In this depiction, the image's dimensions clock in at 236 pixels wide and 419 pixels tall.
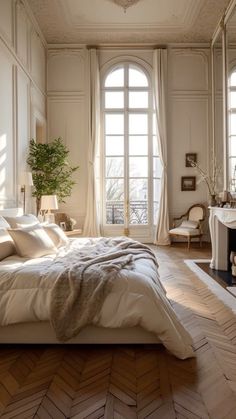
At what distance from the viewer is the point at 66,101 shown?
6785mm

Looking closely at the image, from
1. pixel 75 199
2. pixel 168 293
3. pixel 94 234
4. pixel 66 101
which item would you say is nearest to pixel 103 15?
pixel 66 101

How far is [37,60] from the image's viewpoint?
19.6 ft

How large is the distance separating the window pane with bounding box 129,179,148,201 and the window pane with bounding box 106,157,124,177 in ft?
1.23

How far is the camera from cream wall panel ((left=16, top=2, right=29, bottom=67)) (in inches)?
184

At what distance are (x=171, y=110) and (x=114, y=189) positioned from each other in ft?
7.30

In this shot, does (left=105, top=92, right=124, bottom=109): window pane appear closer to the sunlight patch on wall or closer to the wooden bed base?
the sunlight patch on wall

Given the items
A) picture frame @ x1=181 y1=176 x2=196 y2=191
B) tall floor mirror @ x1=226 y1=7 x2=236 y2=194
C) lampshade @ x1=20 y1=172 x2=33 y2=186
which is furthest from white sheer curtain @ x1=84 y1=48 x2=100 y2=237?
tall floor mirror @ x1=226 y1=7 x2=236 y2=194

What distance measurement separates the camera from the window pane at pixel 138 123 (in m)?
6.93

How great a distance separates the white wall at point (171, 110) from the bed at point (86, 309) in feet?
15.4

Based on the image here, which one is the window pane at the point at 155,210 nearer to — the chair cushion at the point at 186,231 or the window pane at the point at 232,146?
the chair cushion at the point at 186,231

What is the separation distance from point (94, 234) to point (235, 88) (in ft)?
12.9

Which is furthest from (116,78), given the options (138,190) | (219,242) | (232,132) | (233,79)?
(219,242)

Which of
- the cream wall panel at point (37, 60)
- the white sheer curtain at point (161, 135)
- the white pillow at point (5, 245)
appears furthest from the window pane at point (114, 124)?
the white pillow at point (5, 245)

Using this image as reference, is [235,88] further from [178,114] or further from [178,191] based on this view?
[178,191]
